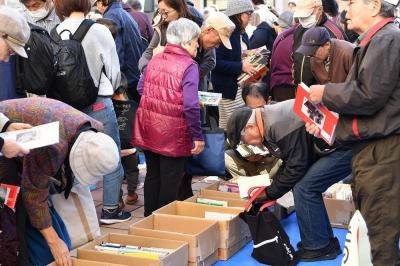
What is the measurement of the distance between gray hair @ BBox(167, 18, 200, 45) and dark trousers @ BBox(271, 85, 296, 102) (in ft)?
5.32

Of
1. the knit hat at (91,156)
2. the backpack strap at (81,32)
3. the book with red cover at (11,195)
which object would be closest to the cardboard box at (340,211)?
the backpack strap at (81,32)

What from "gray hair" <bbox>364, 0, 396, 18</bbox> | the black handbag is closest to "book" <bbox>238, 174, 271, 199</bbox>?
the black handbag

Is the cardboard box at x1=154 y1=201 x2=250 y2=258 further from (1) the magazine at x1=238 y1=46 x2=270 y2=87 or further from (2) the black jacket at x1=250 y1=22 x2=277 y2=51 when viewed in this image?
(2) the black jacket at x1=250 y1=22 x2=277 y2=51

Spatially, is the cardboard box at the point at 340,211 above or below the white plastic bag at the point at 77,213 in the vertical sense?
below

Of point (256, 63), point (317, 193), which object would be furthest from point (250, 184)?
point (256, 63)

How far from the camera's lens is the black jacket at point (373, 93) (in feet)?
9.67

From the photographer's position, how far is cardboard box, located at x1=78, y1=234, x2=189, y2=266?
338 cm

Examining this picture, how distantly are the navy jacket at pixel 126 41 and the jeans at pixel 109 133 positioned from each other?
110cm

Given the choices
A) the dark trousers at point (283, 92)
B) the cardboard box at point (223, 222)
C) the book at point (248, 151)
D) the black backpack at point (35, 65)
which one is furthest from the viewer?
the dark trousers at point (283, 92)

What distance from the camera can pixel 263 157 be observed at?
5312 mm

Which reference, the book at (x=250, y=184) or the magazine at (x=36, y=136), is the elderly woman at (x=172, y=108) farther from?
the magazine at (x=36, y=136)

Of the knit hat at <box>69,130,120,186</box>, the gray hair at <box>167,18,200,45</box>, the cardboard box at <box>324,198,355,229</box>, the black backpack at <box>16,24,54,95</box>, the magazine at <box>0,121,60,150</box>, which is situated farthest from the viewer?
the cardboard box at <box>324,198,355,229</box>

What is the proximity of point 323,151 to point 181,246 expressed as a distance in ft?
3.41

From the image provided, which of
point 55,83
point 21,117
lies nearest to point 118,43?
point 55,83
